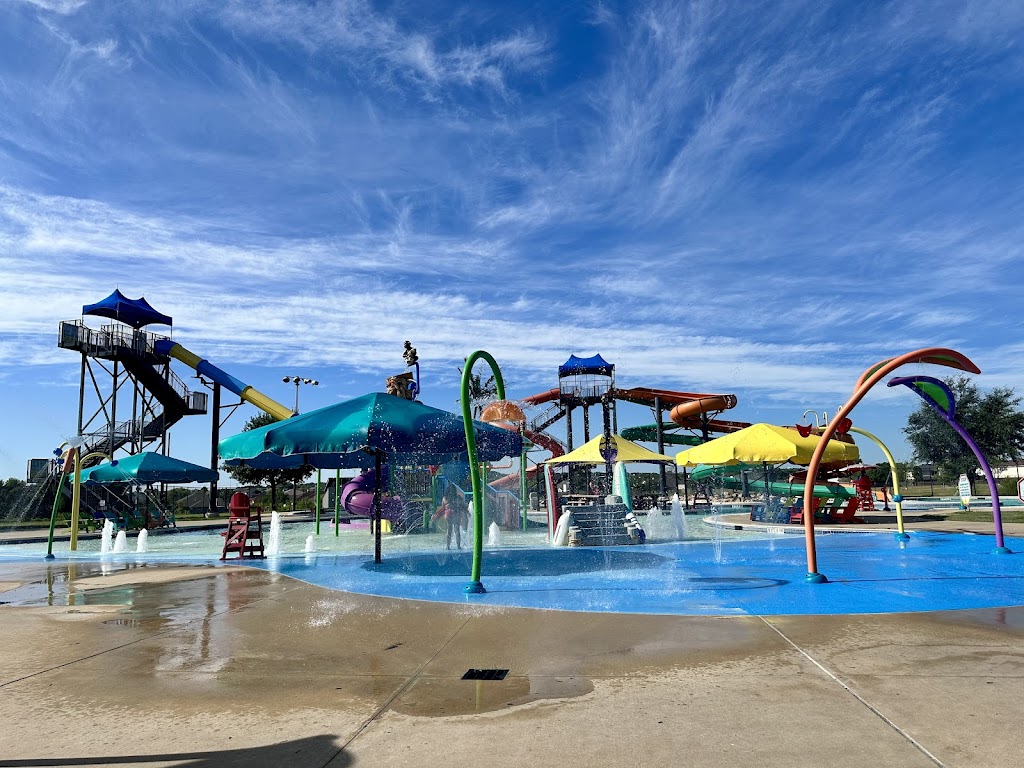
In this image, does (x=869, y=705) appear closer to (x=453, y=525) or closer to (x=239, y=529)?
(x=239, y=529)

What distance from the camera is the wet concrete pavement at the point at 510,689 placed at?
3.60 meters

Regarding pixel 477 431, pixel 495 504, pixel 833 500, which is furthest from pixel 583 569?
pixel 833 500

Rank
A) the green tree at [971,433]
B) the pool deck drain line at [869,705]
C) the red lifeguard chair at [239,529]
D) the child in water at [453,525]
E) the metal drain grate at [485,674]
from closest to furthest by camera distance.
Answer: the pool deck drain line at [869,705] < the metal drain grate at [485,674] < the red lifeguard chair at [239,529] < the child in water at [453,525] < the green tree at [971,433]

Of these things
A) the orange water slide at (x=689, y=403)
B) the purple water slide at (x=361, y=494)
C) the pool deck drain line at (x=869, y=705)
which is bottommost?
the pool deck drain line at (x=869, y=705)

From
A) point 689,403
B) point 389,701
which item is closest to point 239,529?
point 389,701

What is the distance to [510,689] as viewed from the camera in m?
4.70

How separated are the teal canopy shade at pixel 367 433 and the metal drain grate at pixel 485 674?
20.5ft

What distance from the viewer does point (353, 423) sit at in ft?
37.0

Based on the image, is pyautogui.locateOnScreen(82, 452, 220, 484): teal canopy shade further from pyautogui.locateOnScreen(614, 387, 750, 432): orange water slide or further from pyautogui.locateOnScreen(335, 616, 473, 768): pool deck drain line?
pyautogui.locateOnScreen(614, 387, 750, 432): orange water slide

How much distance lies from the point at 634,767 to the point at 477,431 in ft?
28.6

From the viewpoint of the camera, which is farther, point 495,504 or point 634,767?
point 495,504

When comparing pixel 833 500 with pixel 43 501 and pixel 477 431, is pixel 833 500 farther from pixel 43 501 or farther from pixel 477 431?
pixel 43 501

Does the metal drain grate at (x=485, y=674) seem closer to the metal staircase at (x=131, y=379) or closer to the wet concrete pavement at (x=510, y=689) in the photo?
the wet concrete pavement at (x=510, y=689)

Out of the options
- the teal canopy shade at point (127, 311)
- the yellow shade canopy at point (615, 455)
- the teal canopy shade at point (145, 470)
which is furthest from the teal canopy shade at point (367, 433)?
the teal canopy shade at point (127, 311)
